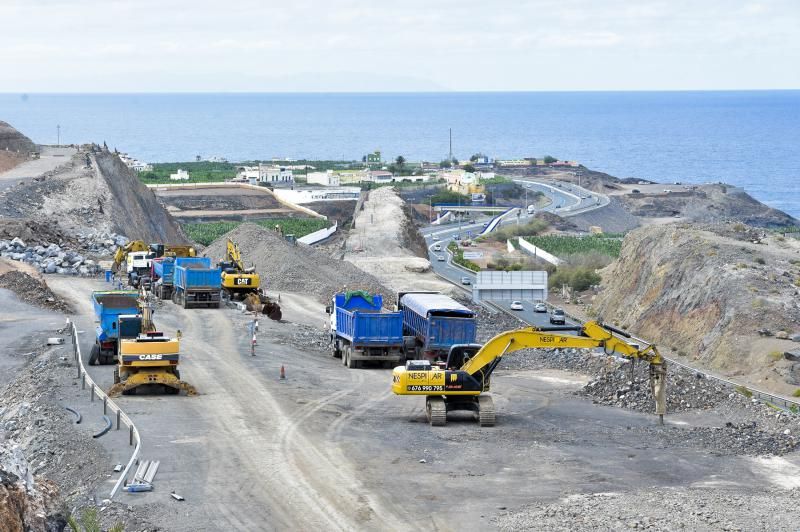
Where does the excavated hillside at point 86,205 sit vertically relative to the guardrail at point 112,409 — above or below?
above

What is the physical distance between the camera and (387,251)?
100375 mm

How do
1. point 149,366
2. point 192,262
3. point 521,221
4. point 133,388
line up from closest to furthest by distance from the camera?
point 133,388 < point 149,366 < point 192,262 < point 521,221

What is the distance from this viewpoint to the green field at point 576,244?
111 meters

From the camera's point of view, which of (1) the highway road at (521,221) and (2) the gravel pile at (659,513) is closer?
(2) the gravel pile at (659,513)

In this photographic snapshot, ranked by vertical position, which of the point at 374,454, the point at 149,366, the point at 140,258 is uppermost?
the point at 140,258

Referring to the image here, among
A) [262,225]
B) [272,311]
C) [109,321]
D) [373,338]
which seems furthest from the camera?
[262,225]

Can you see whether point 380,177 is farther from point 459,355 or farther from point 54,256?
point 459,355

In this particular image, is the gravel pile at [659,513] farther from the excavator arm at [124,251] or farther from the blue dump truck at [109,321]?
the excavator arm at [124,251]

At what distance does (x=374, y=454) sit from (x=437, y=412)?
11.9 feet

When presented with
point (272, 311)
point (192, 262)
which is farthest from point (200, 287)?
point (272, 311)

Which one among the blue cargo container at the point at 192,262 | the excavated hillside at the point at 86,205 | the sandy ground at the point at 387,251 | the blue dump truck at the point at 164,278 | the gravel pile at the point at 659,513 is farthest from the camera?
the sandy ground at the point at 387,251

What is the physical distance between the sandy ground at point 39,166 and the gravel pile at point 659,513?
66030 mm

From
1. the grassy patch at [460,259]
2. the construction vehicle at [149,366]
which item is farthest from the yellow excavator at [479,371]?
the grassy patch at [460,259]

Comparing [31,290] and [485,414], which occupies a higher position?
[31,290]
